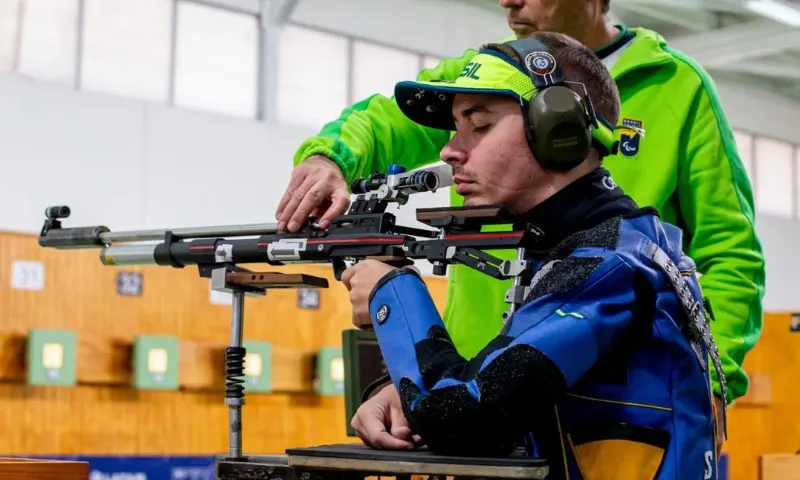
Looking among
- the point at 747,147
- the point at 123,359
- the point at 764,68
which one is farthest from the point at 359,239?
the point at 747,147

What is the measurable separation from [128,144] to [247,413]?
9.13 ft

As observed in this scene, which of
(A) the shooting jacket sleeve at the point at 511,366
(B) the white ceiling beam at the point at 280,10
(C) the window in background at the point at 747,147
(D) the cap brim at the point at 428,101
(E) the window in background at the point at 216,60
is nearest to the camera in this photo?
(A) the shooting jacket sleeve at the point at 511,366

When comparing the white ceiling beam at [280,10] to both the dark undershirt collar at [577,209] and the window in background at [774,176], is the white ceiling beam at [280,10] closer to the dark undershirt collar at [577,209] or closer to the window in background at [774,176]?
the window in background at [774,176]

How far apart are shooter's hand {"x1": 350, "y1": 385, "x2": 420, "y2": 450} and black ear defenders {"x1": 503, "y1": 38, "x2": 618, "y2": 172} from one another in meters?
0.45

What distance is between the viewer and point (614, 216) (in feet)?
5.59

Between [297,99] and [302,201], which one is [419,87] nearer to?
[302,201]

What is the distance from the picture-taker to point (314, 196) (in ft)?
6.91

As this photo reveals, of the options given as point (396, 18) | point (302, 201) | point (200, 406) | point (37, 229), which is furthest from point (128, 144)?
point (302, 201)

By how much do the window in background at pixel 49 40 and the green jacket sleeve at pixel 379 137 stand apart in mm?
6313

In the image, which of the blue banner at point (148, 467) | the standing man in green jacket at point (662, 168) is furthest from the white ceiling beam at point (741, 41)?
the standing man in green jacket at point (662, 168)

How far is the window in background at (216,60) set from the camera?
353 inches

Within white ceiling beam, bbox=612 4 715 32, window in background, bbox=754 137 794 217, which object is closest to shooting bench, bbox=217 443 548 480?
white ceiling beam, bbox=612 4 715 32

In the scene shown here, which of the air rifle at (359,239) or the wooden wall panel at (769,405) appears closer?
the air rifle at (359,239)

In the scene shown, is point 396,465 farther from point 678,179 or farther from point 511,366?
point 678,179
